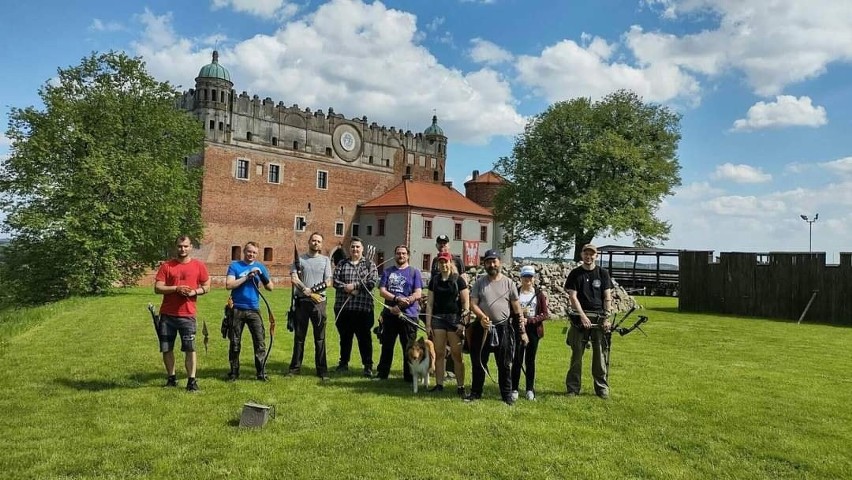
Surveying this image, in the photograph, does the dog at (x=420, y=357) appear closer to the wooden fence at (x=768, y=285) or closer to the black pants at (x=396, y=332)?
the black pants at (x=396, y=332)

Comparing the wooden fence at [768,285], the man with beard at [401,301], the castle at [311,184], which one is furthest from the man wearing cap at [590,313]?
the castle at [311,184]

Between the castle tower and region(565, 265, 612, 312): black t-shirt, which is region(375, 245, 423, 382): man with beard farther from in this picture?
the castle tower

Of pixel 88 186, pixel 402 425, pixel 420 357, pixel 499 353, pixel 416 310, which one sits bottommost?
pixel 402 425

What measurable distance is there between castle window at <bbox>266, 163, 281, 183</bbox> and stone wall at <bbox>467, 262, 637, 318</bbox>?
24406 millimetres

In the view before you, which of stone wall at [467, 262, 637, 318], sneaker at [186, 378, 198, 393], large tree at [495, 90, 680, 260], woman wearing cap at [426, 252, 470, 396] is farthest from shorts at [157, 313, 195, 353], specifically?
large tree at [495, 90, 680, 260]

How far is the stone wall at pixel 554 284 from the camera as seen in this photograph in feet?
Answer: 64.6

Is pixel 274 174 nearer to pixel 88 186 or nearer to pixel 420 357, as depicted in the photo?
pixel 88 186

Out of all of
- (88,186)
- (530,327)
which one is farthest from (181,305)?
(88,186)

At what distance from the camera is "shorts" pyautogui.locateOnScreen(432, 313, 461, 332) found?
7391 mm

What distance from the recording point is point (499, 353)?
720 cm

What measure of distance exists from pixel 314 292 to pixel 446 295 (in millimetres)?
1875

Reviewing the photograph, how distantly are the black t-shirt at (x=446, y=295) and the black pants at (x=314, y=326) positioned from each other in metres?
1.66

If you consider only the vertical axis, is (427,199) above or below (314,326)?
above

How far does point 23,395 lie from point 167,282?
2054 millimetres
